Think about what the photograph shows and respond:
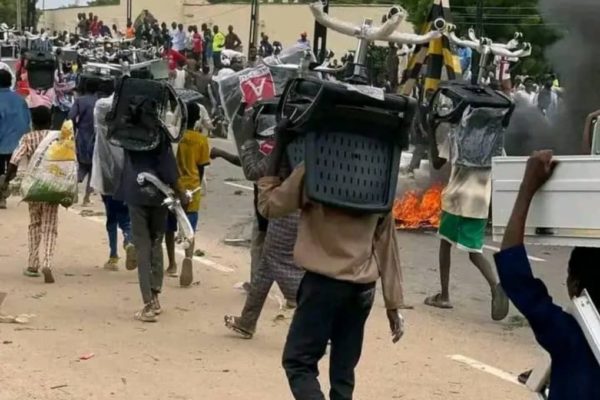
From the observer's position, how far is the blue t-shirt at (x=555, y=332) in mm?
2879

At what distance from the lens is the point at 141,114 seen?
24.1ft

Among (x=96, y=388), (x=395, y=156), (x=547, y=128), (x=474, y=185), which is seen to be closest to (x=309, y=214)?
(x=395, y=156)

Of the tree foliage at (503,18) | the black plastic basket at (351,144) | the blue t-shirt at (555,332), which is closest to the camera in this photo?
the blue t-shirt at (555,332)

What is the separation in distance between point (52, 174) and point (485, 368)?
12.1 ft

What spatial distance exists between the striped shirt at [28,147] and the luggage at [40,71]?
836cm

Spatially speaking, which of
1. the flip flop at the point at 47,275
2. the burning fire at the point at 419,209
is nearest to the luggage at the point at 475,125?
the flip flop at the point at 47,275

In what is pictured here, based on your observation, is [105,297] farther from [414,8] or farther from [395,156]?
[414,8]

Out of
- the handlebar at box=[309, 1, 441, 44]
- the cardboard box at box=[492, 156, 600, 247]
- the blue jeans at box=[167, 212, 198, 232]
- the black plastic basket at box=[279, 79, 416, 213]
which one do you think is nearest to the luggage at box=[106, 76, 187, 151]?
the blue jeans at box=[167, 212, 198, 232]

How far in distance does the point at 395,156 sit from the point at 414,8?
2923 cm

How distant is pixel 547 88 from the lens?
1992cm

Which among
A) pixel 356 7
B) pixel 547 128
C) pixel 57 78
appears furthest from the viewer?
pixel 356 7

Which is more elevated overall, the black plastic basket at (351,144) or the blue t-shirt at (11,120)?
the black plastic basket at (351,144)

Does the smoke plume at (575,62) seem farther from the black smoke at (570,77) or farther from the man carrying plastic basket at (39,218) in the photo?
the man carrying plastic basket at (39,218)

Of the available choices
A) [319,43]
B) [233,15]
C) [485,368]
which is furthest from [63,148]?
[233,15]
